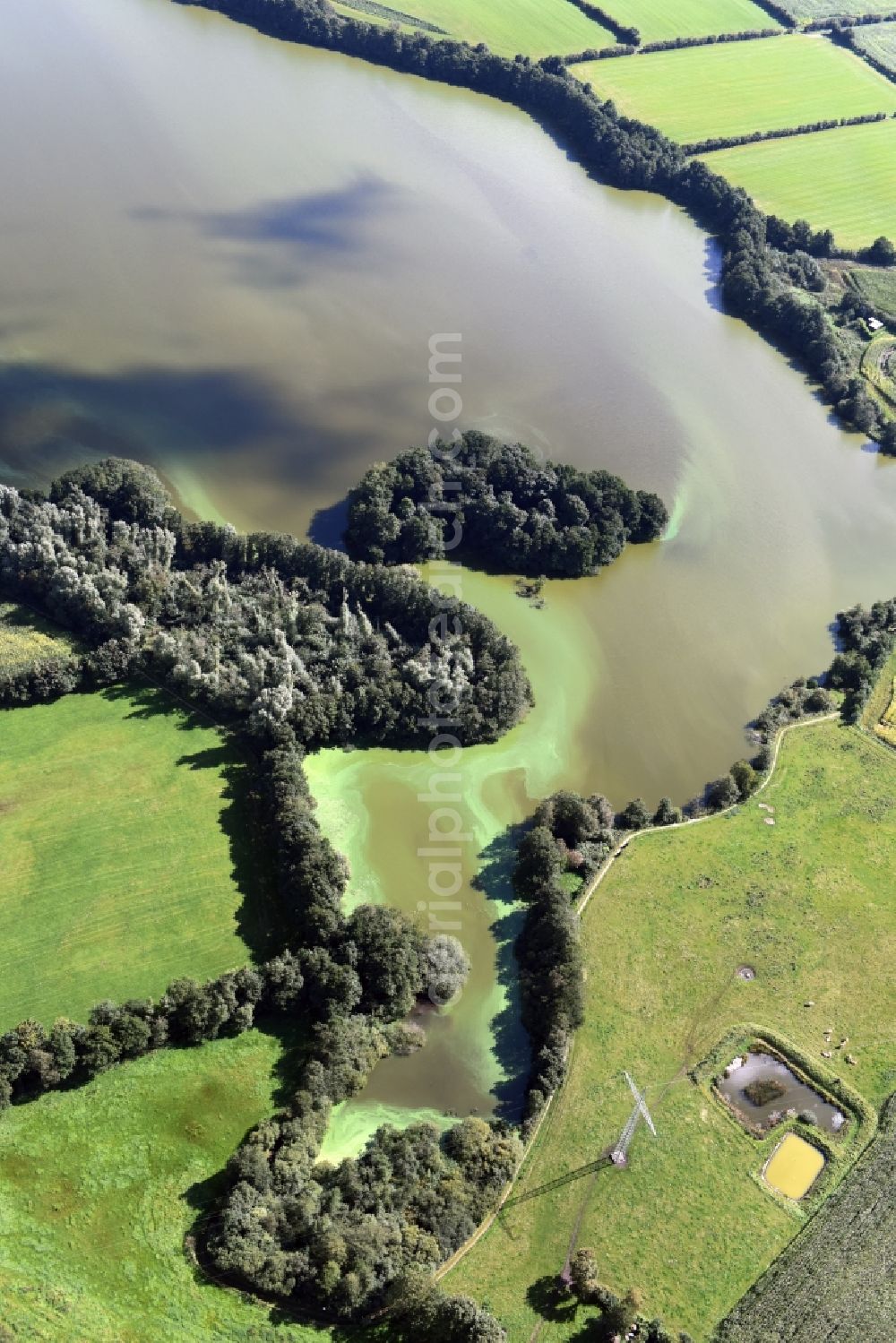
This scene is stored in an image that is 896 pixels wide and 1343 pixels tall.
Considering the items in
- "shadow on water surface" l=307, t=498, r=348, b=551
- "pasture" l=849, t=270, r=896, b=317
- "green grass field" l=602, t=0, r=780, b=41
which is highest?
"green grass field" l=602, t=0, r=780, b=41

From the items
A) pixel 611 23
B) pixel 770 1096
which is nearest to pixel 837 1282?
pixel 770 1096

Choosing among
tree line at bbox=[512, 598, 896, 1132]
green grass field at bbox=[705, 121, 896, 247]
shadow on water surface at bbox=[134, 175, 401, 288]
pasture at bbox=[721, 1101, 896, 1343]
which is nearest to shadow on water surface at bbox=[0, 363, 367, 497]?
shadow on water surface at bbox=[134, 175, 401, 288]

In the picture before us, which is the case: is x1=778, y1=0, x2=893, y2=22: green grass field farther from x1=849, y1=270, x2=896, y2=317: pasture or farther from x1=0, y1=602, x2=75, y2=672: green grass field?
x1=0, y1=602, x2=75, y2=672: green grass field

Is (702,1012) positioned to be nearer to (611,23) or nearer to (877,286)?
(877,286)

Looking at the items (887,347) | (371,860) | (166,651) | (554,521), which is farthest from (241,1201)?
(887,347)

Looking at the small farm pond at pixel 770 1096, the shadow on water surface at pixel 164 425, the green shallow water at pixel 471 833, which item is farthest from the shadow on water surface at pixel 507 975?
the shadow on water surface at pixel 164 425
